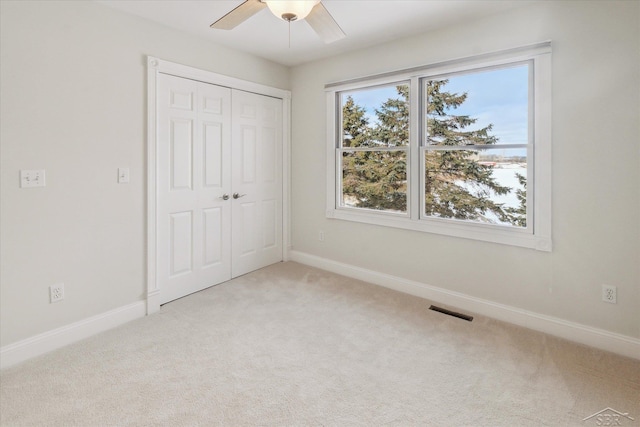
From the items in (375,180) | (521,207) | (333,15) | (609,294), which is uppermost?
(333,15)

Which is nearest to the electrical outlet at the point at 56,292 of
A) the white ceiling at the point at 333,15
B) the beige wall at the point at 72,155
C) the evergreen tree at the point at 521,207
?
the beige wall at the point at 72,155

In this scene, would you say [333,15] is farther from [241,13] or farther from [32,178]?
[32,178]

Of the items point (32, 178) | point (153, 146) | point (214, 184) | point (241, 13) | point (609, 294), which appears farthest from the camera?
point (214, 184)

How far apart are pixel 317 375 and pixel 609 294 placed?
2.12m

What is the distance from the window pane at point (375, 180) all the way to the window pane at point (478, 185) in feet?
0.94

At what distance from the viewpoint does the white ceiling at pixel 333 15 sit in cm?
258

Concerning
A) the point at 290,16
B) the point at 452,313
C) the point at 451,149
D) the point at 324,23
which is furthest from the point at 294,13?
the point at 452,313

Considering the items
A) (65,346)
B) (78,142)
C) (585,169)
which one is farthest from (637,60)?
(65,346)

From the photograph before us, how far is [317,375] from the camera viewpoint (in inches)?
82.8

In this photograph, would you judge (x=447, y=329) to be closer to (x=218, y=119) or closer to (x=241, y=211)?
(x=241, y=211)

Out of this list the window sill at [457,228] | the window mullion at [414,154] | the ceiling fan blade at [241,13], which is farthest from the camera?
the window mullion at [414,154]

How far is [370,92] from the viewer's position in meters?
3.69

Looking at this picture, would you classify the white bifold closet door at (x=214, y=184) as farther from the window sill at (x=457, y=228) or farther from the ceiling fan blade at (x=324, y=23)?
the ceiling fan blade at (x=324, y=23)

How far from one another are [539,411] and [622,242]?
1.35 meters
